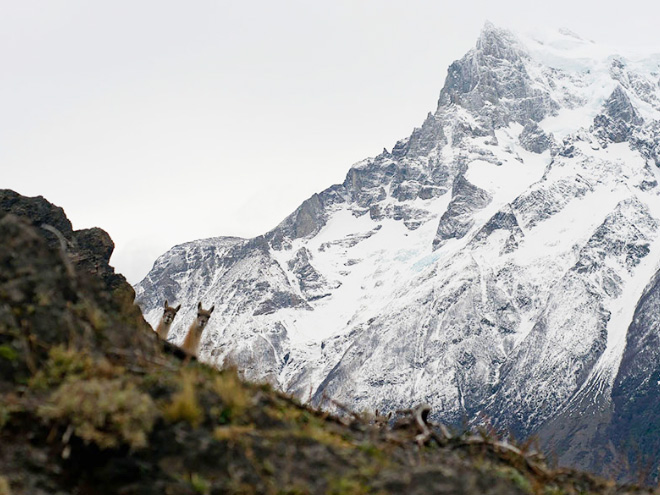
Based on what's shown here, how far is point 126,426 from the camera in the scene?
6.76 meters

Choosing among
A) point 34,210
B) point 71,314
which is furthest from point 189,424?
point 34,210

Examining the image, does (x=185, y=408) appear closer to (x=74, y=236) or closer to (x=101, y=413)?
(x=101, y=413)

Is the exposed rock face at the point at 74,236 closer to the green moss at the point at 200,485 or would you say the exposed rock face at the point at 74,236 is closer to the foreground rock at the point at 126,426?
the foreground rock at the point at 126,426

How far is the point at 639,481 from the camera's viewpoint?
9312 mm

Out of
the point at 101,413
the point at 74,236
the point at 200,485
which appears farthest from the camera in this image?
the point at 74,236

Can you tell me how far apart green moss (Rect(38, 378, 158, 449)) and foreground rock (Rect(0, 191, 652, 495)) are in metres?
0.01

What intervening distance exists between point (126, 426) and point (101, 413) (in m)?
0.23

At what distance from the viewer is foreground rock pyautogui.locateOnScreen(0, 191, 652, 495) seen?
6742 mm

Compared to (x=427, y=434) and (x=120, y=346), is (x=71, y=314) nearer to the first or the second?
(x=120, y=346)

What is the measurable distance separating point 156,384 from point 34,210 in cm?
1727

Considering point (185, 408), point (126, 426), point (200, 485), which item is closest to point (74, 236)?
point (185, 408)

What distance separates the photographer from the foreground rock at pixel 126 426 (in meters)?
6.74

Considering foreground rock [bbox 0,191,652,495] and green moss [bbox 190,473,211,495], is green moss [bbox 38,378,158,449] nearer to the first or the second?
foreground rock [bbox 0,191,652,495]

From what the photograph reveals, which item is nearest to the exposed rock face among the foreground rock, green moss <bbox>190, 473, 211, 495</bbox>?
the foreground rock
